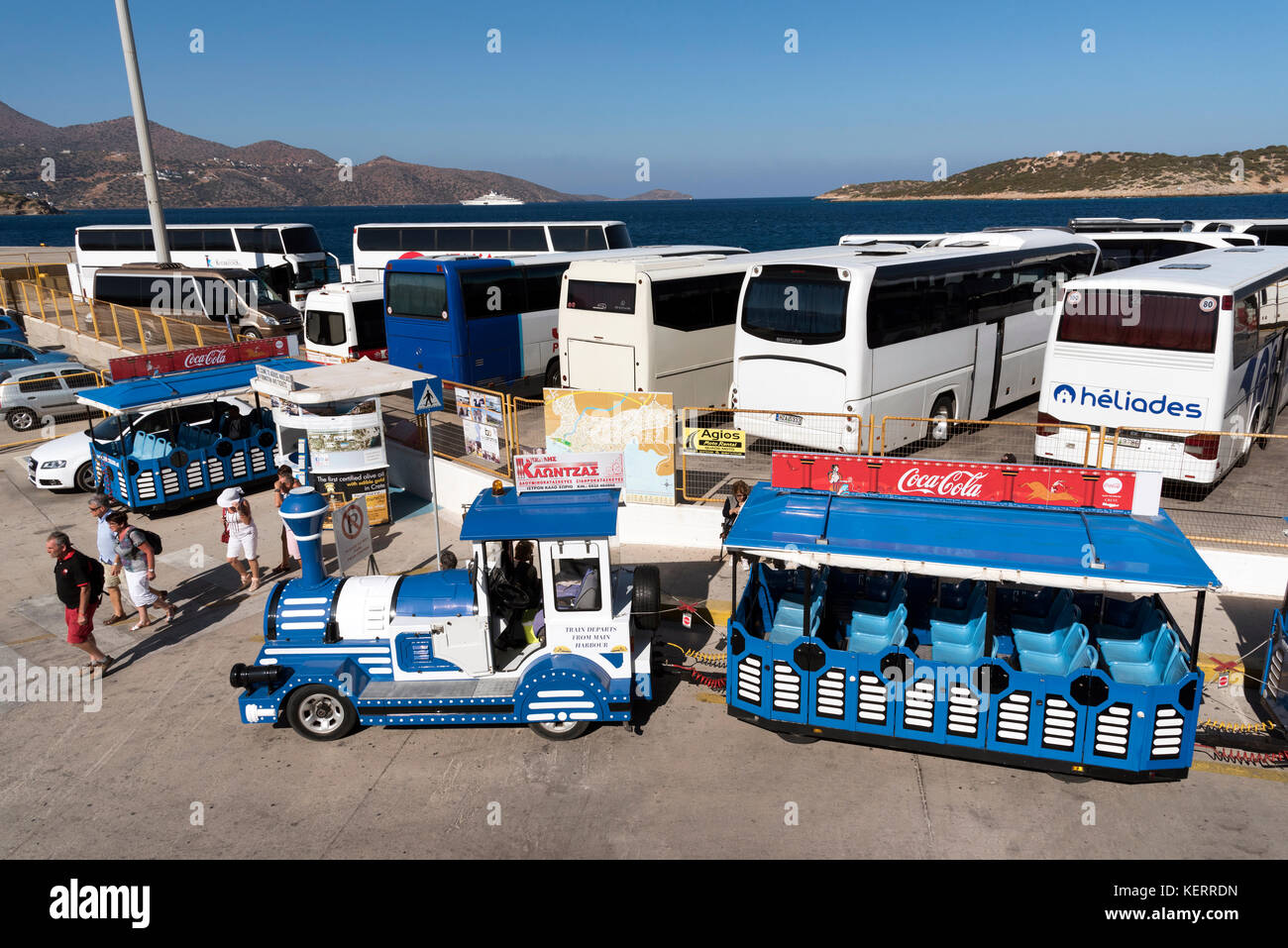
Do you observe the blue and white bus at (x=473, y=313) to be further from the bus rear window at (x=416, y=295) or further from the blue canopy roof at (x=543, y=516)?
the blue canopy roof at (x=543, y=516)

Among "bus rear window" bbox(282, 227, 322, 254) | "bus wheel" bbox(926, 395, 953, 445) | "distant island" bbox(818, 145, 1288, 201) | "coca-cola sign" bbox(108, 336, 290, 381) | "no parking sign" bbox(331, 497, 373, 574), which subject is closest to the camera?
"no parking sign" bbox(331, 497, 373, 574)

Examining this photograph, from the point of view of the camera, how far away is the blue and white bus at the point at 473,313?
19000 millimetres

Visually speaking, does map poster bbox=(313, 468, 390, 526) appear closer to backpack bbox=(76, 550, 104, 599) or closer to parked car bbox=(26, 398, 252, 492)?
parked car bbox=(26, 398, 252, 492)

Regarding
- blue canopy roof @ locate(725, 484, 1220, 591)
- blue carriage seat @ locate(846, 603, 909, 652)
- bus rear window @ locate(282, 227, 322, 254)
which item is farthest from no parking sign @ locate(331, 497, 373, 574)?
bus rear window @ locate(282, 227, 322, 254)

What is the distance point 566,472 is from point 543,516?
0.79 metres

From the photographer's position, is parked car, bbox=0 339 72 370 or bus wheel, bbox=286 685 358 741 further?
parked car, bbox=0 339 72 370

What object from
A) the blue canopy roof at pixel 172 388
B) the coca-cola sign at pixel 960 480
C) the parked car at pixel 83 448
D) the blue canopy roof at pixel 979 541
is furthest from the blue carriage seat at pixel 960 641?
the parked car at pixel 83 448

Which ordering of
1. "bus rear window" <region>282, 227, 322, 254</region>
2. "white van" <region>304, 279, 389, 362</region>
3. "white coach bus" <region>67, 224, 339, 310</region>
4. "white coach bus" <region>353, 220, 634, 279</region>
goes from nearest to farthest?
"white van" <region>304, 279, 389, 362</region>, "white coach bus" <region>353, 220, 634, 279</region>, "white coach bus" <region>67, 224, 339, 310</region>, "bus rear window" <region>282, 227, 322, 254</region>

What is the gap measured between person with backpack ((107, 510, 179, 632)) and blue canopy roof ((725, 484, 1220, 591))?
7521mm

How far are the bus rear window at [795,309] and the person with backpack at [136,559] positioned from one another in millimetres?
9542

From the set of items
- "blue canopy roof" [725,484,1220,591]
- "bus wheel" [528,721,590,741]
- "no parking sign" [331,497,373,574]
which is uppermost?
"blue canopy roof" [725,484,1220,591]

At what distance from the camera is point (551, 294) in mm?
21391

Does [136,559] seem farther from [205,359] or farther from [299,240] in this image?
[299,240]

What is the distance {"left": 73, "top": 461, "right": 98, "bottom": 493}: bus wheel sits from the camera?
16.1 m
